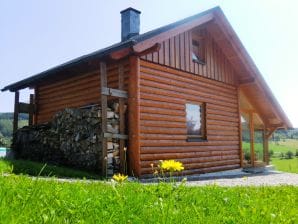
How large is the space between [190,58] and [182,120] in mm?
2303

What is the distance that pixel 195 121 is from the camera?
43.5ft

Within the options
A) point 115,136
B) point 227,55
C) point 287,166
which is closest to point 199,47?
point 227,55

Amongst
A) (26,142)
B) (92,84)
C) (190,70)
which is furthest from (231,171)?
(26,142)

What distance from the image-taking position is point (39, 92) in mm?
15133

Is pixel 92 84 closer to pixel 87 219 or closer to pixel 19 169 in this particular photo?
pixel 19 169

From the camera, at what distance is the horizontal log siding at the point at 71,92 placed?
38.9 feet

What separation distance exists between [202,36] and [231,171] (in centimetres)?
527

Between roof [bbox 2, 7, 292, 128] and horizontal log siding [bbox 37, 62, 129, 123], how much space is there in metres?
0.61

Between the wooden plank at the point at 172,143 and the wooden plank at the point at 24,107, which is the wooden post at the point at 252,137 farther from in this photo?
the wooden plank at the point at 24,107

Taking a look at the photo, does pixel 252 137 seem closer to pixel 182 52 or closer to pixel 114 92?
pixel 182 52

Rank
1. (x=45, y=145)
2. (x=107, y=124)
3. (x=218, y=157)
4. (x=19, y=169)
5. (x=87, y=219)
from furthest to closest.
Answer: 1. (x=218, y=157)
2. (x=45, y=145)
3. (x=107, y=124)
4. (x=19, y=169)
5. (x=87, y=219)

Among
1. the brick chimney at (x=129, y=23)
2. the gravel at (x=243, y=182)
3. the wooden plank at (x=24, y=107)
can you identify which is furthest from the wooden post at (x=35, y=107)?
the gravel at (x=243, y=182)

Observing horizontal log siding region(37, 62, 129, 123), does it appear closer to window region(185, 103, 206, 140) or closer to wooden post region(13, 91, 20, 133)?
wooden post region(13, 91, 20, 133)

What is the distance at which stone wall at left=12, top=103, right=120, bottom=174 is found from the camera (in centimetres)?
1027
